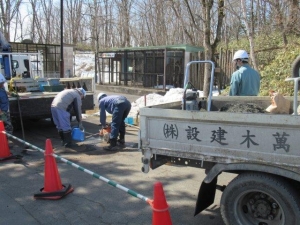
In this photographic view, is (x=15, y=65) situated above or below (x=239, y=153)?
above

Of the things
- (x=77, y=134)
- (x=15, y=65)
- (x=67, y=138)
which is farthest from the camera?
(x=15, y=65)

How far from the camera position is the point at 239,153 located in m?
3.18

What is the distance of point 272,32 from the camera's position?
769 inches

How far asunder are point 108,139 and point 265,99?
4062mm

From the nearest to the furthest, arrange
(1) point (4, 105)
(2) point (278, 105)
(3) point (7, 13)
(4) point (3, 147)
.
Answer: (2) point (278, 105), (4) point (3, 147), (1) point (4, 105), (3) point (7, 13)

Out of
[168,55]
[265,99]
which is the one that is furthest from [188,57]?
[265,99]

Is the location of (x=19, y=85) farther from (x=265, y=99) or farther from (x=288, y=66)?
(x=288, y=66)

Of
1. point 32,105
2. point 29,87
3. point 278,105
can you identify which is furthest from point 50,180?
point 29,87

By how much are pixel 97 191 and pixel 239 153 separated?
2472 mm

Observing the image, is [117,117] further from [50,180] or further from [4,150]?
[50,180]

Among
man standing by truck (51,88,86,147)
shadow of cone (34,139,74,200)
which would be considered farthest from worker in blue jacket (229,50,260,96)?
man standing by truck (51,88,86,147)

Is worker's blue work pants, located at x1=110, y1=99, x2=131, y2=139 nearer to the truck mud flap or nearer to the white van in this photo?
the truck mud flap

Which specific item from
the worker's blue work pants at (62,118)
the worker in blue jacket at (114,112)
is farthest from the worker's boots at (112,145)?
the worker's blue work pants at (62,118)

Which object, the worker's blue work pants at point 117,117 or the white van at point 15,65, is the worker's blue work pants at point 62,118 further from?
the white van at point 15,65
